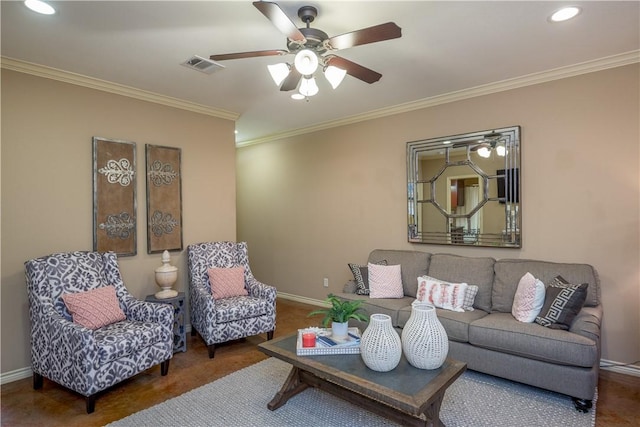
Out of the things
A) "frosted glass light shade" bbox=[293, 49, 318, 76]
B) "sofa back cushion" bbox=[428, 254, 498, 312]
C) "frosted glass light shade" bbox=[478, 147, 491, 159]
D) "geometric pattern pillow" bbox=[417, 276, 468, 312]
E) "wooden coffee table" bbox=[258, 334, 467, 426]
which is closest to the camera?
"wooden coffee table" bbox=[258, 334, 467, 426]

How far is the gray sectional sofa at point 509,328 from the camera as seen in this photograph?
2.48m

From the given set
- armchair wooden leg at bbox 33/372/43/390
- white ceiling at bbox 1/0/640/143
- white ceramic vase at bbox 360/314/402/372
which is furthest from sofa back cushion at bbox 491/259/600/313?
armchair wooden leg at bbox 33/372/43/390

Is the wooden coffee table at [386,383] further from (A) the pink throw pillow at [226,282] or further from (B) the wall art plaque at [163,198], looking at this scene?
(B) the wall art plaque at [163,198]

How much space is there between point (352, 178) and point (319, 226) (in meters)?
A: 0.89

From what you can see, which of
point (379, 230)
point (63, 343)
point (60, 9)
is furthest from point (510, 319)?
point (60, 9)

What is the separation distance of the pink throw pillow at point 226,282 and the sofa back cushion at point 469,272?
2025mm

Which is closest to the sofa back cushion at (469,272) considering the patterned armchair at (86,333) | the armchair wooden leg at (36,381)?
the patterned armchair at (86,333)

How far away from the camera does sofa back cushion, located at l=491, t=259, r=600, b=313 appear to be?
2.99 meters

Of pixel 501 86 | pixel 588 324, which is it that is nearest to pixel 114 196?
pixel 501 86

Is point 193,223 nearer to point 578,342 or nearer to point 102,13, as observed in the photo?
point 102,13

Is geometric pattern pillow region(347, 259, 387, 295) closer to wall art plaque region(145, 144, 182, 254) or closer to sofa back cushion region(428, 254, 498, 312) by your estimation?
sofa back cushion region(428, 254, 498, 312)

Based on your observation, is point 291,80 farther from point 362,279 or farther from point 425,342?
point 362,279

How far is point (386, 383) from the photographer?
1972 millimetres

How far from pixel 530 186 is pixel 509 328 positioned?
1.49 m
